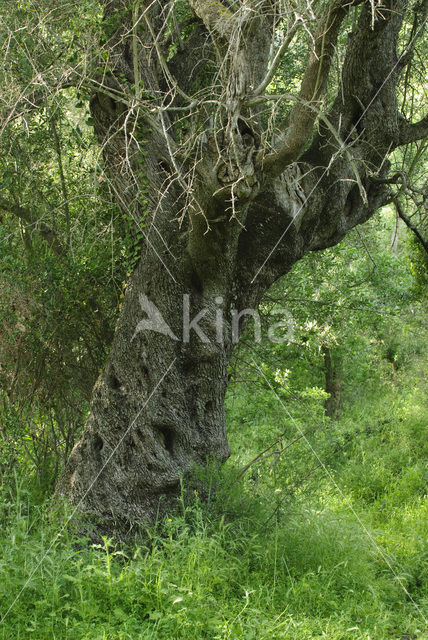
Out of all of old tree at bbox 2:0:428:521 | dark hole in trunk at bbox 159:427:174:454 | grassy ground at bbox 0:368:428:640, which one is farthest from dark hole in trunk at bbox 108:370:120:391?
grassy ground at bbox 0:368:428:640

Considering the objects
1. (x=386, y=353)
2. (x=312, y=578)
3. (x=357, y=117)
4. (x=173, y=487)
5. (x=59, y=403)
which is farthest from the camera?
(x=386, y=353)

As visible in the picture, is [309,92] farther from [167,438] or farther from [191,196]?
[167,438]

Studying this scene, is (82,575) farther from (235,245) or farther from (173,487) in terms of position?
(235,245)

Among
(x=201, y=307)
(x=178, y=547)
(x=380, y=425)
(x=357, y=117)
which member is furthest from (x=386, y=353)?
(x=178, y=547)

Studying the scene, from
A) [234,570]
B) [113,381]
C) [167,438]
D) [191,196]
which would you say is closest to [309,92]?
[191,196]

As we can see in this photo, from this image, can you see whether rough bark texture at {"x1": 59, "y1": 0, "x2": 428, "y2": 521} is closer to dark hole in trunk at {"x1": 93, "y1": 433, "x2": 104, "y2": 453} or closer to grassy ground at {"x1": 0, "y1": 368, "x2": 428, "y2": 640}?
dark hole in trunk at {"x1": 93, "y1": 433, "x2": 104, "y2": 453}

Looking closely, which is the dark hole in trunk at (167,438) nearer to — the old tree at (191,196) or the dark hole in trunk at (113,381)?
the old tree at (191,196)

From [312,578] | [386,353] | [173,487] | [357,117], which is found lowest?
[312,578]

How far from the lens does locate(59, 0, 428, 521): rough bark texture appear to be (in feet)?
14.5

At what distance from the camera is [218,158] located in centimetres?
422

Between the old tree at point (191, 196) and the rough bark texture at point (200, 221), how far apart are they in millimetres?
12

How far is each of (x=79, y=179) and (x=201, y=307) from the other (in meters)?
2.06

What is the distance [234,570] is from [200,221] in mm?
2478

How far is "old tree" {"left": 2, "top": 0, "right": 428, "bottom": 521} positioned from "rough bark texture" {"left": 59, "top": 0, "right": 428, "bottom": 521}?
12 millimetres
